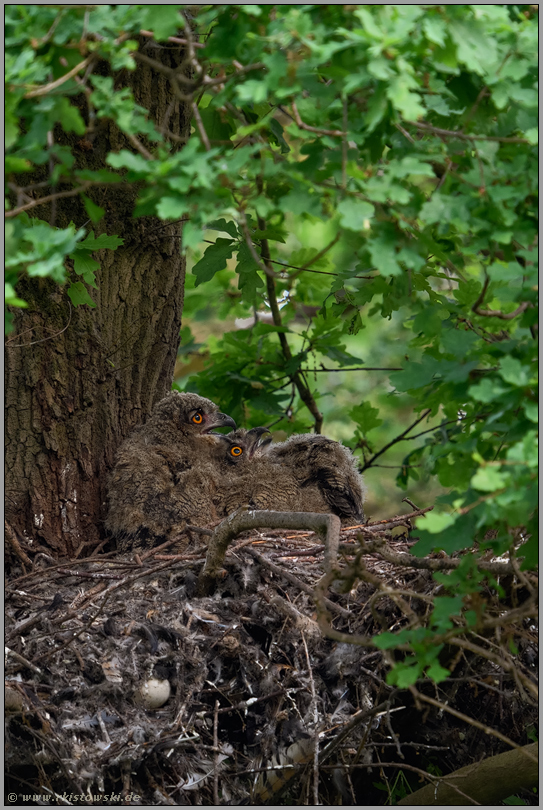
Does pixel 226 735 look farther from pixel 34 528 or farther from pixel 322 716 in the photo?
pixel 34 528

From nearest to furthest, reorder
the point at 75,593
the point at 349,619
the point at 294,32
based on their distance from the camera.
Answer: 1. the point at 294,32
2. the point at 349,619
3. the point at 75,593

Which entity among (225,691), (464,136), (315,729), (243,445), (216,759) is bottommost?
(216,759)

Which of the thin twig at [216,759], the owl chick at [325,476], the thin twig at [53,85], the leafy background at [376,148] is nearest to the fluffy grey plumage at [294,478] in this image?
the owl chick at [325,476]

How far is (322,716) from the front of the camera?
3.70 meters

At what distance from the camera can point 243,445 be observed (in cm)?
594

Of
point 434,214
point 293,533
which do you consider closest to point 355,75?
point 434,214

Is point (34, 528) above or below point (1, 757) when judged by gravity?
above

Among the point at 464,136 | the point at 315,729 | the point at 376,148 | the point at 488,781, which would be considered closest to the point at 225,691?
Result: the point at 315,729

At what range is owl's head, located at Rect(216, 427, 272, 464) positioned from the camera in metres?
5.86

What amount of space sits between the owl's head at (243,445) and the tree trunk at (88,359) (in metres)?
0.74

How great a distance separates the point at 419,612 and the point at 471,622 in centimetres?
112

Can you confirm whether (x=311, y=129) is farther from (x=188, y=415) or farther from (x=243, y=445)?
(x=243, y=445)

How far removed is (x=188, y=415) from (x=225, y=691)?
2.40 m

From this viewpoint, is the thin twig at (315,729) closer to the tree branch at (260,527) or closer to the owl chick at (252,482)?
the tree branch at (260,527)
